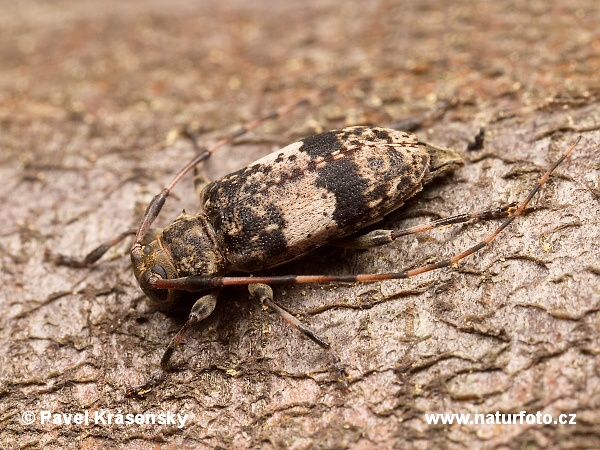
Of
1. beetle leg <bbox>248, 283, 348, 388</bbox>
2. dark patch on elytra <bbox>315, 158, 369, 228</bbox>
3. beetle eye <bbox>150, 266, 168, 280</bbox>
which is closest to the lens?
beetle leg <bbox>248, 283, 348, 388</bbox>

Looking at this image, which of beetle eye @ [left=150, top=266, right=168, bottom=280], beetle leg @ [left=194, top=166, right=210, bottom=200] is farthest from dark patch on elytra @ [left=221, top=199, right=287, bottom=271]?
beetle leg @ [left=194, top=166, right=210, bottom=200]

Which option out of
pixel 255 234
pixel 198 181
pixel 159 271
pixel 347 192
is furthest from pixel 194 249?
pixel 347 192

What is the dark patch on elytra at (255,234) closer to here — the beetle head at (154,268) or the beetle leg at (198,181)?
the beetle head at (154,268)

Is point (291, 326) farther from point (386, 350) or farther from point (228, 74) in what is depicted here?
point (228, 74)

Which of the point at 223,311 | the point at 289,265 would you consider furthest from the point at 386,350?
the point at 223,311

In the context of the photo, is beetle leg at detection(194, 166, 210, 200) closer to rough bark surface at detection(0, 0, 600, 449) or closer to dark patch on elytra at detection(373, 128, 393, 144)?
rough bark surface at detection(0, 0, 600, 449)

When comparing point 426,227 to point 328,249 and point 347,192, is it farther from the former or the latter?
point 328,249

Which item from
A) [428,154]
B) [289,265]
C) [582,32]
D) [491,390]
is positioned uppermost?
[582,32]
